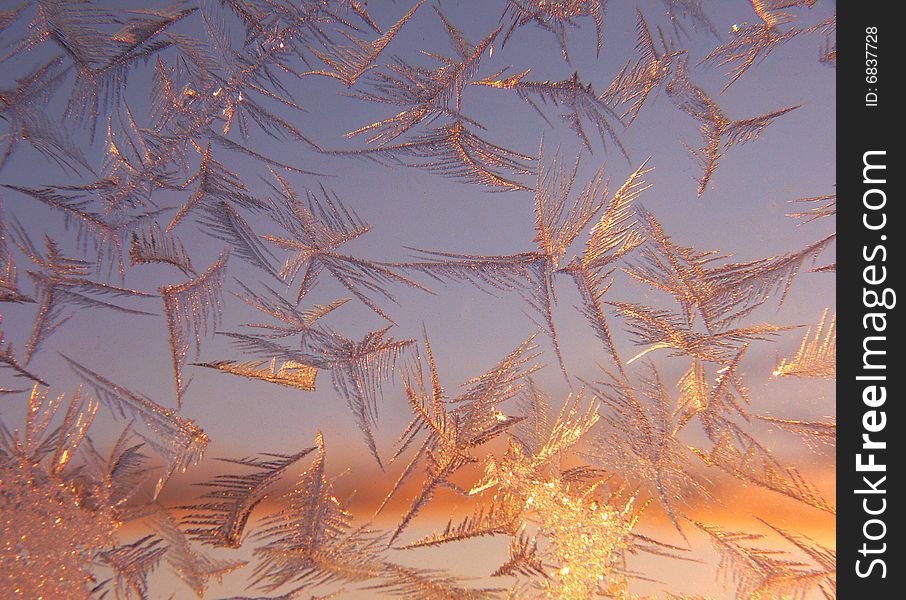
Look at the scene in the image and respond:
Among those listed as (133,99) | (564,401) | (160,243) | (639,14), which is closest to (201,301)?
(160,243)

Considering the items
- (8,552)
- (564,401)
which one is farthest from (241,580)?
(564,401)

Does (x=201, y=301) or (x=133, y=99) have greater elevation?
(x=133, y=99)

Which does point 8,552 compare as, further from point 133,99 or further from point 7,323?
point 133,99

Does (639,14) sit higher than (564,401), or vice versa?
(639,14)

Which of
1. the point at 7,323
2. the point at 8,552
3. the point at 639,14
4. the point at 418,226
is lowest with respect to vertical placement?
the point at 8,552

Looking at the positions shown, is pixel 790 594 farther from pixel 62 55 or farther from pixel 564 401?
pixel 62 55

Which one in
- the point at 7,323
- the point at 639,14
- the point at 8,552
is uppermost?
the point at 639,14

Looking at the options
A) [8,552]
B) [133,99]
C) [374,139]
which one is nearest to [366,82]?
[374,139]
